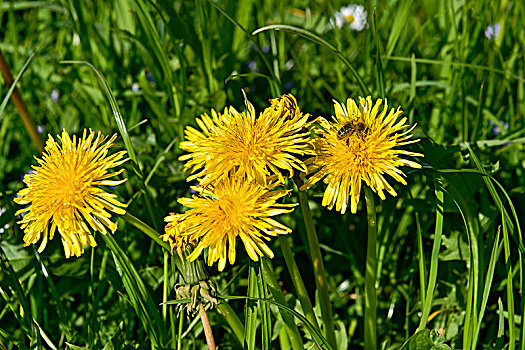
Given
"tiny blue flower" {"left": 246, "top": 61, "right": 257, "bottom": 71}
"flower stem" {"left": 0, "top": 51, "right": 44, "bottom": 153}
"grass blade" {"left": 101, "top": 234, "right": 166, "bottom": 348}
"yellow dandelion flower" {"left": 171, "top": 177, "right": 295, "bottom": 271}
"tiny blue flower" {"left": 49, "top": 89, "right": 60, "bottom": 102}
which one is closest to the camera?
"yellow dandelion flower" {"left": 171, "top": 177, "right": 295, "bottom": 271}

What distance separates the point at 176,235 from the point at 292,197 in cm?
54

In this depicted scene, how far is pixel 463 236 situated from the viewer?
1459 millimetres

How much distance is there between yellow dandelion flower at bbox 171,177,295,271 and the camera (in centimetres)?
94

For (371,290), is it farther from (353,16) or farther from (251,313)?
(353,16)

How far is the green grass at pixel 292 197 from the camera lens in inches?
47.0

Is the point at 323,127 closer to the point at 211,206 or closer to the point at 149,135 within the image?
→ the point at 211,206

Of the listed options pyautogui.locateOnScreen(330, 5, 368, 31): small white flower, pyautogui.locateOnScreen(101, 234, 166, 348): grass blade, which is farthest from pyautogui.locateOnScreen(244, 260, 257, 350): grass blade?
pyautogui.locateOnScreen(330, 5, 368, 31): small white flower

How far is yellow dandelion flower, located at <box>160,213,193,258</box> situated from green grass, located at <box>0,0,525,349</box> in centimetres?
10

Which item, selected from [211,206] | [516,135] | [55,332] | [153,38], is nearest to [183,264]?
[211,206]

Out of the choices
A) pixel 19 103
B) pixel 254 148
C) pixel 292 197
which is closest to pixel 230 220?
pixel 254 148

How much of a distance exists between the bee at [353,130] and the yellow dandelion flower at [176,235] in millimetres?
347

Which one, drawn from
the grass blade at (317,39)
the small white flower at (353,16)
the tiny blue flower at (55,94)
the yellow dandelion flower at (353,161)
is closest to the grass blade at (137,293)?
the yellow dandelion flower at (353,161)

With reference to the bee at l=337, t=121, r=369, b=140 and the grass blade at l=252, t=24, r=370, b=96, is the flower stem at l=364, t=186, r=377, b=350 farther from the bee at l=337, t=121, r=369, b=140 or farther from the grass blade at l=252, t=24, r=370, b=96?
the grass blade at l=252, t=24, r=370, b=96

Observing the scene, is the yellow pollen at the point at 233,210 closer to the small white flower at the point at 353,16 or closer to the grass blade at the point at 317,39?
the grass blade at the point at 317,39
